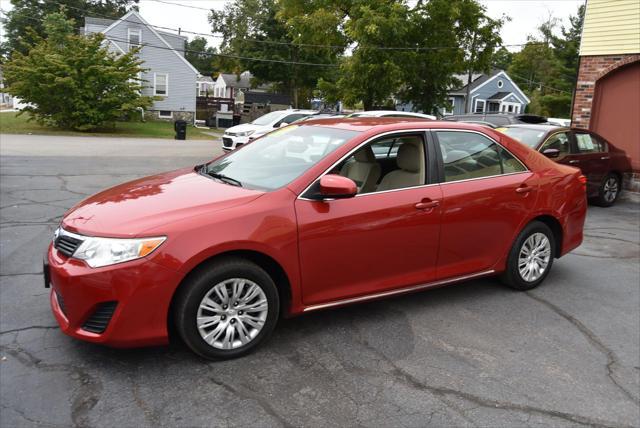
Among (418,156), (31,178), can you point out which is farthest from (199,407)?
(31,178)

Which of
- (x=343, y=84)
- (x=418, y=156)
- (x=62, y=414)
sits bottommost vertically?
(x=62, y=414)

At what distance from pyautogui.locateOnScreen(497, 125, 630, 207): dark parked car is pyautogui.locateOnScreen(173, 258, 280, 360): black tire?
668 centimetres

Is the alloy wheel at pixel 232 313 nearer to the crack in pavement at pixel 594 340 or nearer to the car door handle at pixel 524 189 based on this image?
the crack in pavement at pixel 594 340

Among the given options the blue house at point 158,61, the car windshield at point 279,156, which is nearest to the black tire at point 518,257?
the car windshield at point 279,156

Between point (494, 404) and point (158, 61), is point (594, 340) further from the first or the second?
point (158, 61)

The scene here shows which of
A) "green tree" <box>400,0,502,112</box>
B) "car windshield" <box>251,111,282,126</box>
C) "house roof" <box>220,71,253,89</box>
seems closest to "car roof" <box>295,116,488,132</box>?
"car windshield" <box>251,111,282,126</box>

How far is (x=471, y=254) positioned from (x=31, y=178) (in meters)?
9.39

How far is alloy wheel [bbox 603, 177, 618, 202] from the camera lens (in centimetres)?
1084

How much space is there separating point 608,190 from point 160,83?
34.3 meters

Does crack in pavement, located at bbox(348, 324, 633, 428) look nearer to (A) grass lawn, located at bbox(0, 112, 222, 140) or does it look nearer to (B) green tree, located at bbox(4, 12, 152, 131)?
(A) grass lawn, located at bbox(0, 112, 222, 140)

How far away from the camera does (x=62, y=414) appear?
2.89 metres

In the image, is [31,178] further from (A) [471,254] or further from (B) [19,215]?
(A) [471,254]

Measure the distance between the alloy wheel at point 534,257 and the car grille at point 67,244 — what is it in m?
3.75

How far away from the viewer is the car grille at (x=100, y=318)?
3.20 metres
